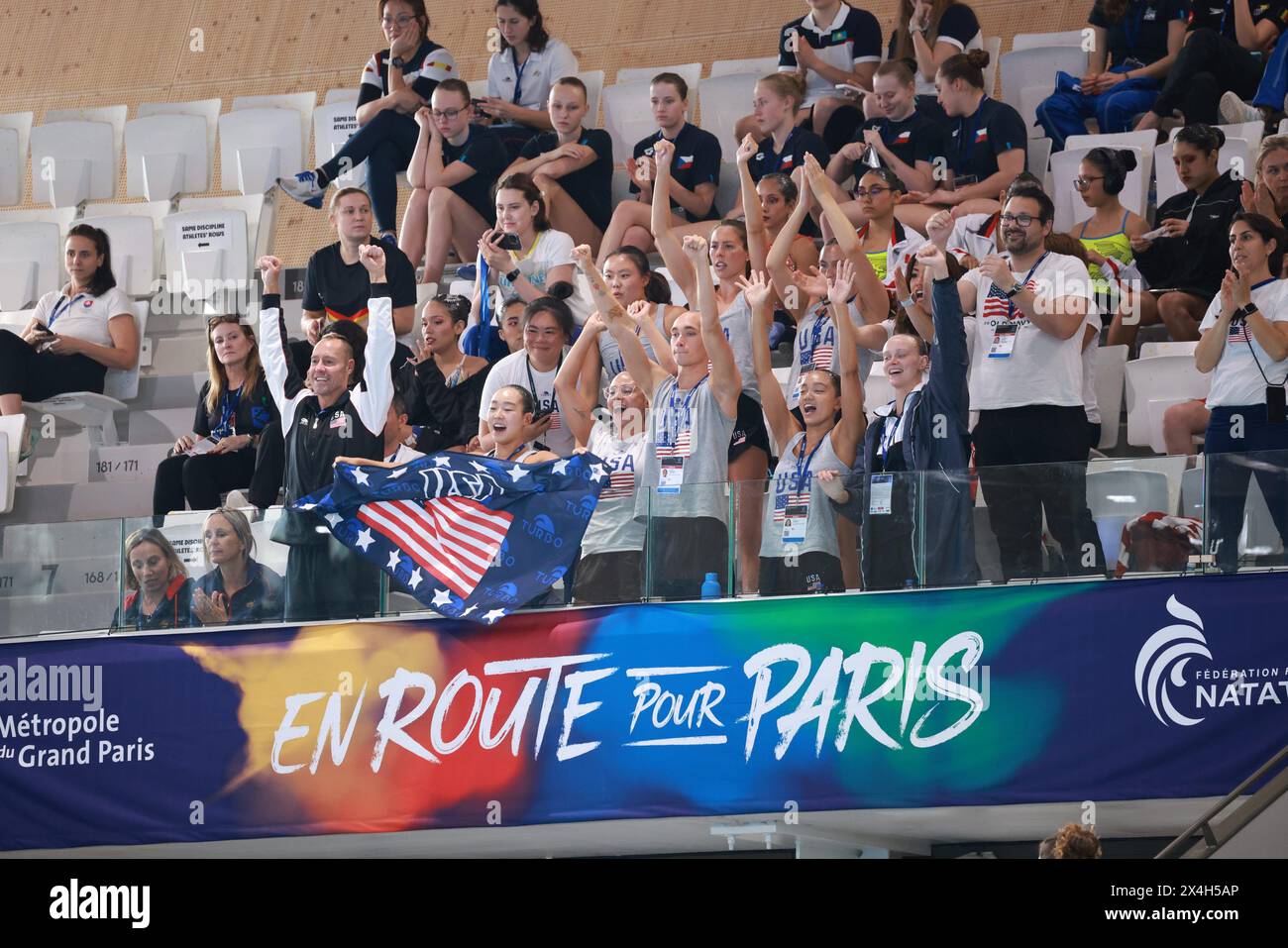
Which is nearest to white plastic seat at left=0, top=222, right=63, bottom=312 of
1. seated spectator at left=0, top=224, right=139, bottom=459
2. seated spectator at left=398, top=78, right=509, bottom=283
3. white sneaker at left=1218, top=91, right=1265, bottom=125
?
seated spectator at left=0, top=224, right=139, bottom=459

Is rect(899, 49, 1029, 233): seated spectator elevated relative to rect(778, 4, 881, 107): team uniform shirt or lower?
lower

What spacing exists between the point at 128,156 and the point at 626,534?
585 cm

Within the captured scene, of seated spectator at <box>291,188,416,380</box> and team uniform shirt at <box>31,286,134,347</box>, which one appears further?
team uniform shirt at <box>31,286,134,347</box>

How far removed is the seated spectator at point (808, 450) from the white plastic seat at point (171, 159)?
5.12 metres

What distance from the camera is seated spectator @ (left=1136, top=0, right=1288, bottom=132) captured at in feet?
31.5

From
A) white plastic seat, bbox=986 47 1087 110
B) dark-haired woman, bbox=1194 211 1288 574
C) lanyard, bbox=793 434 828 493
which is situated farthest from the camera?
white plastic seat, bbox=986 47 1087 110

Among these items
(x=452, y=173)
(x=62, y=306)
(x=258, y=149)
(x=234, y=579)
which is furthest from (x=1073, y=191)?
(x=62, y=306)

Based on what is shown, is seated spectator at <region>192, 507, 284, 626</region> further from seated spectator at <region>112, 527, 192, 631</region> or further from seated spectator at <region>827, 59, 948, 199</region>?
seated spectator at <region>827, 59, 948, 199</region>

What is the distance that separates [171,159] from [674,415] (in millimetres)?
5378

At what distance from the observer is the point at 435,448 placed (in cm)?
884

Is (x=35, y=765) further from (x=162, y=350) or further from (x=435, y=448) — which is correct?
(x=162, y=350)

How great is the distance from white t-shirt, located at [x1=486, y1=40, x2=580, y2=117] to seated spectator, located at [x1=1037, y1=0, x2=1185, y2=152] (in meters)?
2.56
